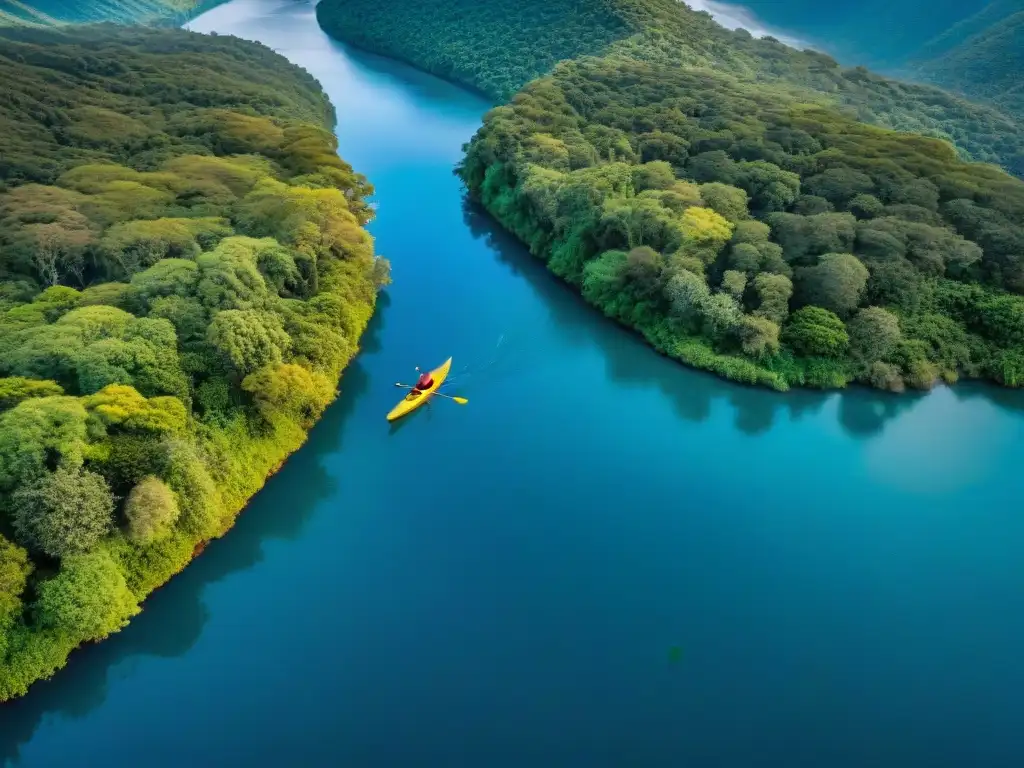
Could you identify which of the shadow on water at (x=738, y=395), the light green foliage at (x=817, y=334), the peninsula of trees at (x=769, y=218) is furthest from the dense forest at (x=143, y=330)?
the light green foliage at (x=817, y=334)

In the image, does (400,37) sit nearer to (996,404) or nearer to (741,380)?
(741,380)

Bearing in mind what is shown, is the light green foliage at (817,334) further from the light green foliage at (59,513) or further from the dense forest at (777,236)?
the light green foliage at (59,513)

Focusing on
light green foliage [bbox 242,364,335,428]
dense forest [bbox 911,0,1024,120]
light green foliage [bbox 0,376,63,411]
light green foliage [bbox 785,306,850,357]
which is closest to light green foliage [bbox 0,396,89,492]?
light green foliage [bbox 0,376,63,411]

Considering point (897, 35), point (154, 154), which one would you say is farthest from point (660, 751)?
point (897, 35)

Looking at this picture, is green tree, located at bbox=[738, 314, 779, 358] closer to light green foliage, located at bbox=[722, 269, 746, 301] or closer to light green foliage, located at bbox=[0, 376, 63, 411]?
light green foliage, located at bbox=[722, 269, 746, 301]

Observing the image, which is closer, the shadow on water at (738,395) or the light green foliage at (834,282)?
the shadow on water at (738,395)

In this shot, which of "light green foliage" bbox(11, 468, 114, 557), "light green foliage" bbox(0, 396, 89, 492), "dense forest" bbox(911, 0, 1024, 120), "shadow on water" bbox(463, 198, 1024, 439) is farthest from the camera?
"dense forest" bbox(911, 0, 1024, 120)
